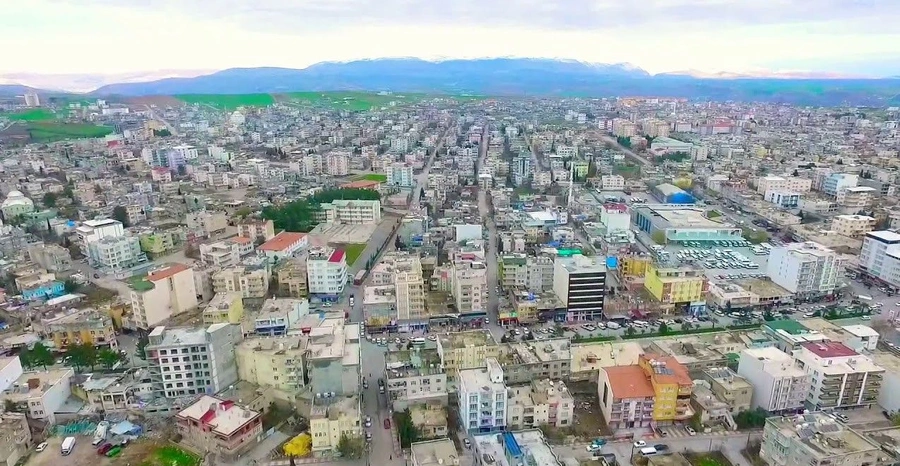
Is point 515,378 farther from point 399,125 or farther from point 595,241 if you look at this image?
point 399,125

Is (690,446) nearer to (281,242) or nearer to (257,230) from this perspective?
(281,242)

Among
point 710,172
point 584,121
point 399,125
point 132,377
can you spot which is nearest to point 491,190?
point 710,172

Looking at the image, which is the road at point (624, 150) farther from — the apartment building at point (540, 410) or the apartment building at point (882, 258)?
the apartment building at point (540, 410)

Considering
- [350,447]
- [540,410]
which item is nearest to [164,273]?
[350,447]

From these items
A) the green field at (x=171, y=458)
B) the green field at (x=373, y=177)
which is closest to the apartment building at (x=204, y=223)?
→ the green field at (x=373, y=177)

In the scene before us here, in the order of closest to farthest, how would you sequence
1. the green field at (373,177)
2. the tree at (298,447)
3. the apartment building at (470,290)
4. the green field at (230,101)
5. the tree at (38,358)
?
the tree at (298,447) < the tree at (38,358) < the apartment building at (470,290) < the green field at (373,177) < the green field at (230,101)

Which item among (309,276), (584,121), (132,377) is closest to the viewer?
(132,377)
